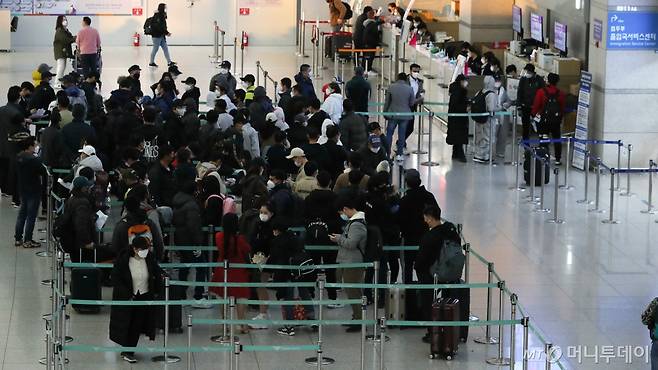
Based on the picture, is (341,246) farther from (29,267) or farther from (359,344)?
(29,267)

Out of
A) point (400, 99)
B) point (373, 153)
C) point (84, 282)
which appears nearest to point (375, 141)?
point (373, 153)

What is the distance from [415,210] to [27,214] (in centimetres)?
506

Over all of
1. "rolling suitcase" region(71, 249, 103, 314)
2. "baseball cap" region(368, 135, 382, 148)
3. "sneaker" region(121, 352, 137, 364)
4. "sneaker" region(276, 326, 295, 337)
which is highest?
"baseball cap" region(368, 135, 382, 148)

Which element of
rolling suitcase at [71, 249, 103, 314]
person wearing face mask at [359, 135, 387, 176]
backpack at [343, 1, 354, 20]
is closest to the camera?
rolling suitcase at [71, 249, 103, 314]

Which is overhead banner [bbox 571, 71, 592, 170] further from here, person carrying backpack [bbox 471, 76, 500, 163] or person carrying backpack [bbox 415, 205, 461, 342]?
person carrying backpack [bbox 415, 205, 461, 342]

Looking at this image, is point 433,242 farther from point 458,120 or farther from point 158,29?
point 158,29

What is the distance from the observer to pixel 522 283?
16125 millimetres

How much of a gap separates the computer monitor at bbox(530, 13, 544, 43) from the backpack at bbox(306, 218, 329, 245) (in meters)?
13.8

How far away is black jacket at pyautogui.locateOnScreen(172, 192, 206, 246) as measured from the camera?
1451cm

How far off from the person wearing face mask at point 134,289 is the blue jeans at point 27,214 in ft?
14.3

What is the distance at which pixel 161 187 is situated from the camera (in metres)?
15.8

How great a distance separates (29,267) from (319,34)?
58.4ft

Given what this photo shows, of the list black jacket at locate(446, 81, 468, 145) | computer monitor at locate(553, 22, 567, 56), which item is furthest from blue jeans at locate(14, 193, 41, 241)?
computer monitor at locate(553, 22, 567, 56)

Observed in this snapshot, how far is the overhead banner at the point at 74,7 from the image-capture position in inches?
1371
